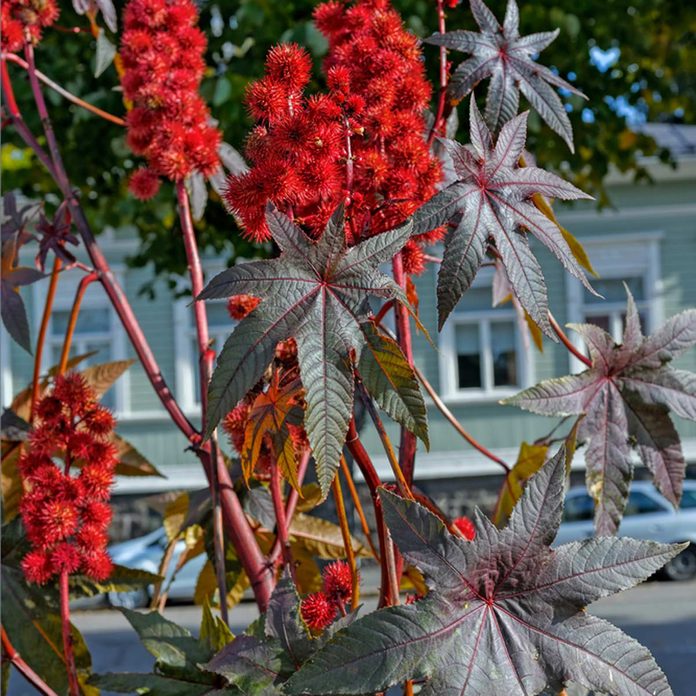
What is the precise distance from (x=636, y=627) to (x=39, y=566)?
25.8 feet

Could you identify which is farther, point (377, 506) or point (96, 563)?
point (96, 563)

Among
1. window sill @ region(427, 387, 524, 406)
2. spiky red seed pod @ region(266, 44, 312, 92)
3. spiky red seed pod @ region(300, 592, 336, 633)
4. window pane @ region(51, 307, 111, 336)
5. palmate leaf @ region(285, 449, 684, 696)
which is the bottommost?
window sill @ region(427, 387, 524, 406)

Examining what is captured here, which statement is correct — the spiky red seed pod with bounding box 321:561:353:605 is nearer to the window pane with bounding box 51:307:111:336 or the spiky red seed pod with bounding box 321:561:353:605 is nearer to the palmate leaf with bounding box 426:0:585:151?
the palmate leaf with bounding box 426:0:585:151

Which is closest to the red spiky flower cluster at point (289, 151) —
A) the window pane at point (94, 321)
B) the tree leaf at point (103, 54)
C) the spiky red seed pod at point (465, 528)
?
the spiky red seed pod at point (465, 528)

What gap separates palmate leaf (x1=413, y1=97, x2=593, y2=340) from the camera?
0.73 m

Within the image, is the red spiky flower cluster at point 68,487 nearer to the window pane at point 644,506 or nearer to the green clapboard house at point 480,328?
the window pane at point 644,506

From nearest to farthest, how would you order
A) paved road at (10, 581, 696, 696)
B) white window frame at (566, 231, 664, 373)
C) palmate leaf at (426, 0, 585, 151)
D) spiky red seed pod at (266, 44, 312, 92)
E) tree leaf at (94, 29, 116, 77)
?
spiky red seed pod at (266, 44, 312, 92) → palmate leaf at (426, 0, 585, 151) → tree leaf at (94, 29, 116, 77) → paved road at (10, 581, 696, 696) → white window frame at (566, 231, 664, 373)

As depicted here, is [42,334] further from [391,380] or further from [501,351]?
[501,351]

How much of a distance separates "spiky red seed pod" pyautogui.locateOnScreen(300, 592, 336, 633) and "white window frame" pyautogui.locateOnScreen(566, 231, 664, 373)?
10.6m

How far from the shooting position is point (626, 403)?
965mm

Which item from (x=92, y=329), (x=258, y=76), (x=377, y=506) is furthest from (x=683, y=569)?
(x=377, y=506)

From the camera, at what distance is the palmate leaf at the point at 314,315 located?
670 mm

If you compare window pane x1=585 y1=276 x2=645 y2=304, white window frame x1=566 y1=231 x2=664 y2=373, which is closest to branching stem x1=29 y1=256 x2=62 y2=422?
white window frame x1=566 y1=231 x2=664 y2=373

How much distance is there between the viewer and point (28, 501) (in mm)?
911
